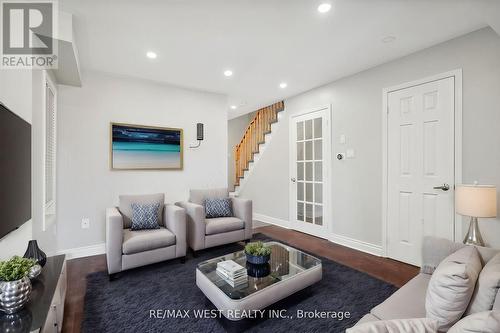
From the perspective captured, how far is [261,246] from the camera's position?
220cm

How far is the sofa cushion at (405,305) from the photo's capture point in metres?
1.30

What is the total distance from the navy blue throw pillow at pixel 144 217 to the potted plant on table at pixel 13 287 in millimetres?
1586

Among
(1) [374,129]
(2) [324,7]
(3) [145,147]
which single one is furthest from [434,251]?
(3) [145,147]

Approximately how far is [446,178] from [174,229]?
10.1ft

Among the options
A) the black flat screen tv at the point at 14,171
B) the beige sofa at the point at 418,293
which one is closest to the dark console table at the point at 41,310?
the black flat screen tv at the point at 14,171

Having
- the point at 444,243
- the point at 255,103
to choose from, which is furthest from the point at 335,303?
the point at 255,103

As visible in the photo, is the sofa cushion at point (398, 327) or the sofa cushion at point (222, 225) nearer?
the sofa cushion at point (398, 327)

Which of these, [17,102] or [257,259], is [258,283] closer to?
[257,259]

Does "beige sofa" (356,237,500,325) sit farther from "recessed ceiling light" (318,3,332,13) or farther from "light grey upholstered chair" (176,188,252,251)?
"light grey upholstered chair" (176,188,252,251)

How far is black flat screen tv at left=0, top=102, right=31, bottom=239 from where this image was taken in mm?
1376

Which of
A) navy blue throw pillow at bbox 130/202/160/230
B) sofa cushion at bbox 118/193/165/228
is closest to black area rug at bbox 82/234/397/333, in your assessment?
navy blue throw pillow at bbox 130/202/160/230

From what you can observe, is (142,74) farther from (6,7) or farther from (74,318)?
(74,318)

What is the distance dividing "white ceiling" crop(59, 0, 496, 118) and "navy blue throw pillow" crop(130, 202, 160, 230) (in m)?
1.81

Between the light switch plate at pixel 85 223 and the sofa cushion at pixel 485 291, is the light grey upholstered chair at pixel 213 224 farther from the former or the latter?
the sofa cushion at pixel 485 291
